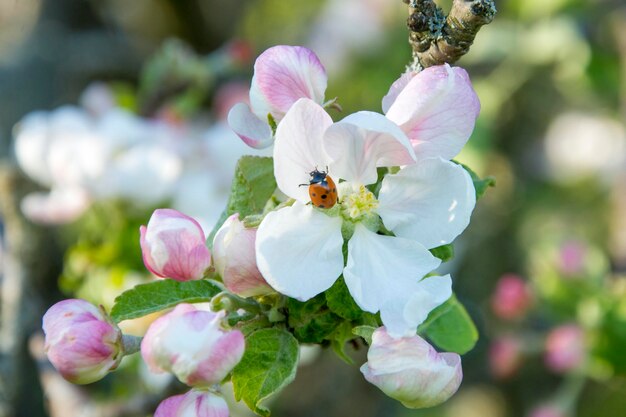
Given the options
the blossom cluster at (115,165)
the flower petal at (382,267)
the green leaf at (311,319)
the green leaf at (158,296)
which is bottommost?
the blossom cluster at (115,165)

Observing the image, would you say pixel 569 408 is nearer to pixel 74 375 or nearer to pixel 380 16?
pixel 74 375

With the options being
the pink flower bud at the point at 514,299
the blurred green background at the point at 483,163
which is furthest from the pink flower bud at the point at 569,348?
the pink flower bud at the point at 514,299

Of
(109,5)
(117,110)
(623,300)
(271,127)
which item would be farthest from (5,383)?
(109,5)

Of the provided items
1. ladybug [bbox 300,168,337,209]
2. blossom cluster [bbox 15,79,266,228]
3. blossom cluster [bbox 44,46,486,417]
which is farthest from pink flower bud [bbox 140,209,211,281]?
blossom cluster [bbox 15,79,266,228]

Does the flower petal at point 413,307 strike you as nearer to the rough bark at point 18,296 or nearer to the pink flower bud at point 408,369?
the pink flower bud at point 408,369

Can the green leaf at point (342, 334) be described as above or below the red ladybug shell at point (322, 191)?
below

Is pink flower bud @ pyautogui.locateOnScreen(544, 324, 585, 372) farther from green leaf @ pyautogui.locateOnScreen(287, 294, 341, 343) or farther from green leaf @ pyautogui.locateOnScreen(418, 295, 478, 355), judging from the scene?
green leaf @ pyautogui.locateOnScreen(287, 294, 341, 343)

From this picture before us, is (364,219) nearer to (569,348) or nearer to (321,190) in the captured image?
(321,190)

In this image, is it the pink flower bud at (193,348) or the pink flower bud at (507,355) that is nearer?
the pink flower bud at (193,348)
